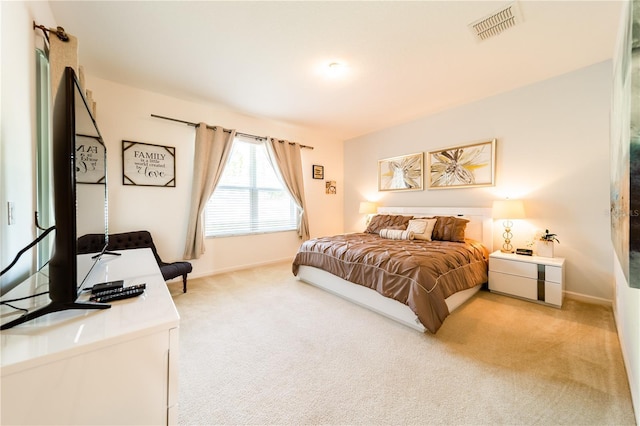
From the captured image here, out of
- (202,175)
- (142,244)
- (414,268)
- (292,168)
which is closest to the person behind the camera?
(414,268)

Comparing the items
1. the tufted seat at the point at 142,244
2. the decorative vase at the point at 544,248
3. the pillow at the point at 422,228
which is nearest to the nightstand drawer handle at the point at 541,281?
the decorative vase at the point at 544,248

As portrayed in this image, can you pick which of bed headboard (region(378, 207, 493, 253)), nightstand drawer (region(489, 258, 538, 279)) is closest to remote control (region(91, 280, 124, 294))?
nightstand drawer (region(489, 258, 538, 279))

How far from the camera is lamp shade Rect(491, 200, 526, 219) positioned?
9.69ft

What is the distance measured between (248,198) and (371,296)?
9.01 feet

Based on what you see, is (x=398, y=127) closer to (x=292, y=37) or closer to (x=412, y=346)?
(x=292, y=37)

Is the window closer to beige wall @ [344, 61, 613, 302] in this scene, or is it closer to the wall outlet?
the wall outlet

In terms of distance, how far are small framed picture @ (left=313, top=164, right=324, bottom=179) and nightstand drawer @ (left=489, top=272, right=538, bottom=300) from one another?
3.41 m

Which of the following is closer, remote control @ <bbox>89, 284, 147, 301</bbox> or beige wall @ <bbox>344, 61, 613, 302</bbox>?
remote control @ <bbox>89, 284, 147, 301</bbox>

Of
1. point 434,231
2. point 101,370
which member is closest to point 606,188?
point 434,231

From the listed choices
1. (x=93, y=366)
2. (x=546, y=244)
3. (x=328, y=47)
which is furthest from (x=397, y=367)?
(x=328, y=47)

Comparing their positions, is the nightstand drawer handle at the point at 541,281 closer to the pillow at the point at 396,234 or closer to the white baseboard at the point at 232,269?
the pillow at the point at 396,234

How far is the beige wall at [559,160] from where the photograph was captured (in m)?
2.67

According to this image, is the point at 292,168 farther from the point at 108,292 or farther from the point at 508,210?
the point at 108,292

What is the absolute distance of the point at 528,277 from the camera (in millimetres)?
2740
